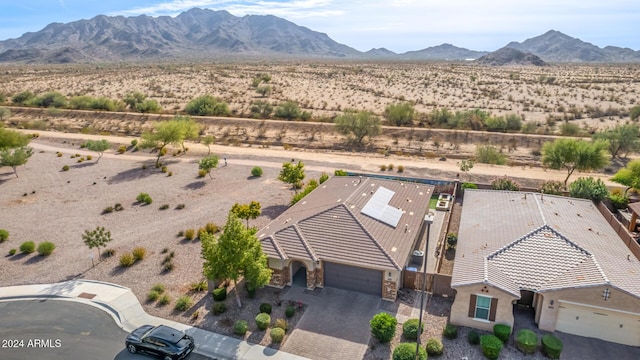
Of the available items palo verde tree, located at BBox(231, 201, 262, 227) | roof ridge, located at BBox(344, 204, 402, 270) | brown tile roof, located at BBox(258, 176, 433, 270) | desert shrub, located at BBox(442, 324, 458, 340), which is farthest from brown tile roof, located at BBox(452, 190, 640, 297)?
palo verde tree, located at BBox(231, 201, 262, 227)

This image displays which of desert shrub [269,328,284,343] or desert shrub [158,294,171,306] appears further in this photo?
desert shrub [158,294,171,306]

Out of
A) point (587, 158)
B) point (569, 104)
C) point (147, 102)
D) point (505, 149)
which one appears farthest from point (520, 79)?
point (147, 102)

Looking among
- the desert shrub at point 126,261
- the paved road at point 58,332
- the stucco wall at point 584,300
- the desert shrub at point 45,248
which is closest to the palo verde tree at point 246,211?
the desert shrub at point 126,261

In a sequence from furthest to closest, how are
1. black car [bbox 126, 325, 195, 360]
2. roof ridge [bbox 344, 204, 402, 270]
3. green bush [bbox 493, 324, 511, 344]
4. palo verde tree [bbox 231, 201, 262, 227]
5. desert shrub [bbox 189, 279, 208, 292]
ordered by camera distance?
palo verde tree [bbox 231, 201, 262, 227] → desert shrub [bbox 189, 279, 208, 292] → roof ridge [bbox 344, 204, 402, 270] → green bush [bbox 493, 324, 511, 344] → black car [bbox 126, 325, 195, 360]

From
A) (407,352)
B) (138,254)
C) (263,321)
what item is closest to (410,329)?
(407,352)

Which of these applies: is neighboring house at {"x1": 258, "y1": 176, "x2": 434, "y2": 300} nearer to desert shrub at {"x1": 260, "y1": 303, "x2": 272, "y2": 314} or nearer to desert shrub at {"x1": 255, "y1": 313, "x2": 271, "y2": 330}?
desert shrub at {"x1": 260, "y1": 303, "x2": 272, "y2": 314}

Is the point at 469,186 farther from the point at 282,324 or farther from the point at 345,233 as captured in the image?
the point at 282,324

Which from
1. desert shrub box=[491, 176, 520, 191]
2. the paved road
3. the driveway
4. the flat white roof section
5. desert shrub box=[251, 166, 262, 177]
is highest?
the flat white roof section
